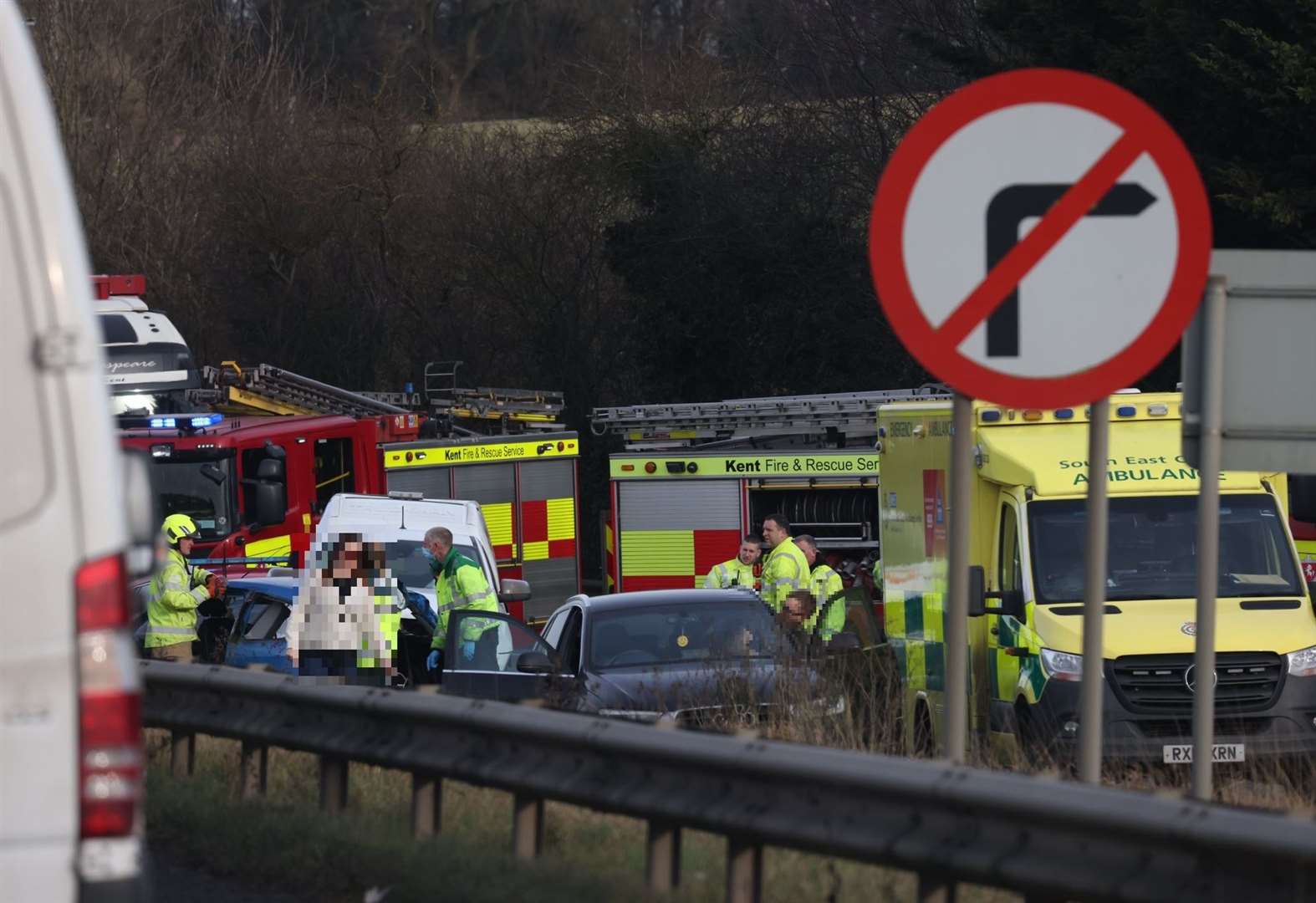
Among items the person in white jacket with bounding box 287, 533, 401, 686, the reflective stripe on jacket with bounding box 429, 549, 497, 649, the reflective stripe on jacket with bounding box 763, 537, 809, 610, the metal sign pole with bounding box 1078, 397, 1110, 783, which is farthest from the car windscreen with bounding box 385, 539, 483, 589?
the metal sign pole with bounding box 1078, 397, 1110, 783

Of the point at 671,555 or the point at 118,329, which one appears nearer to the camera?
the point at 118,329

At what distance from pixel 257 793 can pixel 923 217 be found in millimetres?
4794

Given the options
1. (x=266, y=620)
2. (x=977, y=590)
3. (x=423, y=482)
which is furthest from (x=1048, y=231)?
(x=423, y=482)

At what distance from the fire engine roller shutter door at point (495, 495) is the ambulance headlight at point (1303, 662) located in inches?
582

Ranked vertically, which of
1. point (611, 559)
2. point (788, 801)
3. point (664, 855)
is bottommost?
point (611, 559)

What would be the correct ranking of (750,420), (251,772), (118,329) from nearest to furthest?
(251,772) → (118,329) → (750,420)

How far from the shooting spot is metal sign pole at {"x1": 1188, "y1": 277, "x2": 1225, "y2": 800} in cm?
538

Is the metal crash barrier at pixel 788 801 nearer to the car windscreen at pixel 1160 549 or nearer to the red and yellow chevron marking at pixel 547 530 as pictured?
the car windscreen at pixel 1160 549

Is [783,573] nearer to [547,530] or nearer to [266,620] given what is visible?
[266,620]

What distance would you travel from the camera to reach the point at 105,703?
375cm

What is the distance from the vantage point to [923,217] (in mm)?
4652

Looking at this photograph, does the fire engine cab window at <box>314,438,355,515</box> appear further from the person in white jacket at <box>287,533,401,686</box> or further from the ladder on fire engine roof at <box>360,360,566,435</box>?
the person in white jacket at <box>287,533,401,686</box>

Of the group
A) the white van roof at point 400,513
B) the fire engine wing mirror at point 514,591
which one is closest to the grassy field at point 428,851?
the fire engine wing mirror at point 514,591

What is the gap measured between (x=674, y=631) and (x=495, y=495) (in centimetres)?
1290
